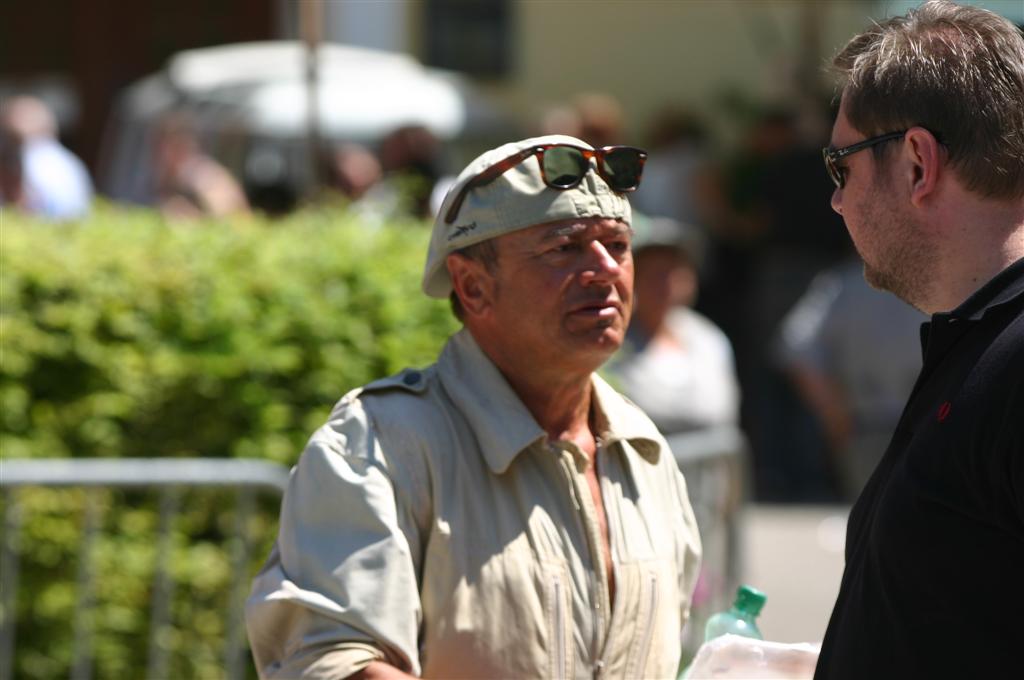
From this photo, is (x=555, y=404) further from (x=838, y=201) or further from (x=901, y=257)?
(x=901, y=257)

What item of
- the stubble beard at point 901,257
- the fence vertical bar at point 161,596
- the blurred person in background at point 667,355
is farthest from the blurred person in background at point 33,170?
the stubble beard at point 901,257

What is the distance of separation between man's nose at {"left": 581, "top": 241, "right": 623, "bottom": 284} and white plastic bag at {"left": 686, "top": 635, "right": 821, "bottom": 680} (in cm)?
68

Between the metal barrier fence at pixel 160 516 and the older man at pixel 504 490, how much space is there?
6.65 ft

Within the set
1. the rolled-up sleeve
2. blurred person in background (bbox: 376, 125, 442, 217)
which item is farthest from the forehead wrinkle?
blurred person in background (bbox: 376, 125, 442, 217)

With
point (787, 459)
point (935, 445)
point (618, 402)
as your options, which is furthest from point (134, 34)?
point (935, 445)

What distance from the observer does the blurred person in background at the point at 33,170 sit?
10.0m

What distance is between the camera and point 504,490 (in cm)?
300

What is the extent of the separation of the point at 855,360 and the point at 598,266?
4551 mm

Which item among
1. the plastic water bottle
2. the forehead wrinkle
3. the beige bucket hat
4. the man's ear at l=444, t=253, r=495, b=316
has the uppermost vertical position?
the beige bucket hat

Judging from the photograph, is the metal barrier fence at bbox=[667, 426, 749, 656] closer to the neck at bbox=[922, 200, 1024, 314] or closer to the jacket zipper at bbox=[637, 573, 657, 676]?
the jacket zipper at bbox=[637, 573, 657, 676]

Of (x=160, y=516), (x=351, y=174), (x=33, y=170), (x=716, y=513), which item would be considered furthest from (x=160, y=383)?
(x=33, y=170)

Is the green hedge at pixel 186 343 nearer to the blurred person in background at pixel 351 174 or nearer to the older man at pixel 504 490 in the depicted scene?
the older man at pixel 504 490

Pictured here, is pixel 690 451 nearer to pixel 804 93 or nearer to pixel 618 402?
pixel 618 402

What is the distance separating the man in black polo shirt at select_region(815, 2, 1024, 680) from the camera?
227cm
